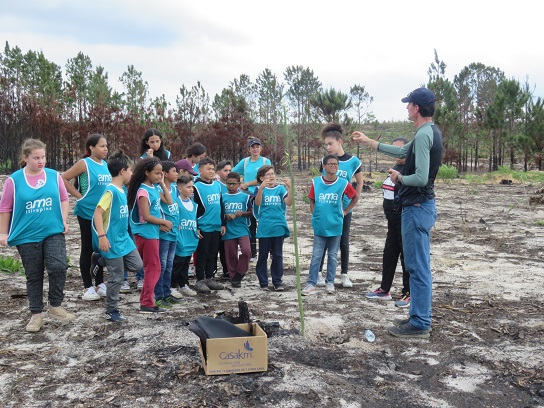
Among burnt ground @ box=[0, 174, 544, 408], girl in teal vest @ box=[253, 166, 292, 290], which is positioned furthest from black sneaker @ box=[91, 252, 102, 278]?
girl in teal vest @ box=[253, 166, 292, 290]

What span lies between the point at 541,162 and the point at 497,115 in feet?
12.9

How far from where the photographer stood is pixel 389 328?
4.71m

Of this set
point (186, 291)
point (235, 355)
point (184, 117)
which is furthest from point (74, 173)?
point (184, 117)

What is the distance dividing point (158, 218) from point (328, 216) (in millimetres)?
2066

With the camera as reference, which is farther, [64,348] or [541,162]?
[541,162]

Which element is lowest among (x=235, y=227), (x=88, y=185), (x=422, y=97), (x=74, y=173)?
(x=235, y=227)

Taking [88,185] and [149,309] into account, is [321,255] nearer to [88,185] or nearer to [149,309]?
[149,309]

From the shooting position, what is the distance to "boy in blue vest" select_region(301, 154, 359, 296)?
610 cm

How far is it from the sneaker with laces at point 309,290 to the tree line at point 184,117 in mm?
15545

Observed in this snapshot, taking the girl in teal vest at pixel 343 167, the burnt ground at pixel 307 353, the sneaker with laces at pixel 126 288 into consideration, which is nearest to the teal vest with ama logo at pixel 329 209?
the girl in teal vest at pixel 343 167

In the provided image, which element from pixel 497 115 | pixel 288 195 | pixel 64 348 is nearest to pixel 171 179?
pixel 288 195

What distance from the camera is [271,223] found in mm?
6273

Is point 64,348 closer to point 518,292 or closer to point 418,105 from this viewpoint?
point 418,105

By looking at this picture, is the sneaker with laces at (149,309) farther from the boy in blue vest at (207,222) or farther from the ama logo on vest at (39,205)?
the ama logo on vest at (39,205)
